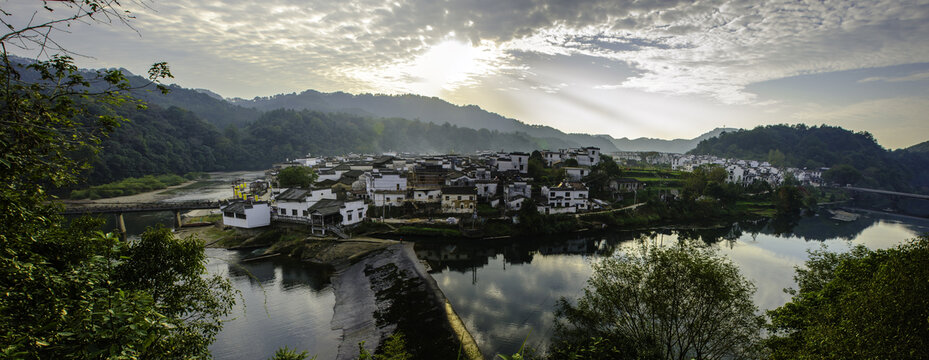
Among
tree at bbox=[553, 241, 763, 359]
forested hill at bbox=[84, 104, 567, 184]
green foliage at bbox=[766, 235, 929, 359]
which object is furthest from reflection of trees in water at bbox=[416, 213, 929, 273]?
forested hill at bbox=[84, 104, 567, 184]

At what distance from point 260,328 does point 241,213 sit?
757 inches

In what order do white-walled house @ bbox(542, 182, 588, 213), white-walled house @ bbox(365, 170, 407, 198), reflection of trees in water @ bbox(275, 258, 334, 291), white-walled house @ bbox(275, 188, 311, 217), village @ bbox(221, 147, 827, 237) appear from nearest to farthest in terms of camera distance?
1. reflection of trees in water @ bbox(275, 258, 334, 291)
2. village @ bbox(221, 147, 827, 237)
3. white-walled house @ bbox(275, 188, 311, 217)
4. white-walled house @ bbox(542, 182, 588, 213)
5. white-walled house @ bbox(365, 170, 407, 198)

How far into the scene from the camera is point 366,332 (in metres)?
16.9

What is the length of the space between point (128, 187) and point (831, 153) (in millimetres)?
169631

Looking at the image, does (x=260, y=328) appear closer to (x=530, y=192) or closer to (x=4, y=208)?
(x=4, y=208)

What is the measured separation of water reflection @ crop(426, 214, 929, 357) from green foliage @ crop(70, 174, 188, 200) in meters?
52.2

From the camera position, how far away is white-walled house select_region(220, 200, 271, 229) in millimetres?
32656

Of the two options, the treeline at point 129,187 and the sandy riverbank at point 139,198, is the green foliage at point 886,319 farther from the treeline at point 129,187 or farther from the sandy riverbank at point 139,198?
the treeline at point 129,187

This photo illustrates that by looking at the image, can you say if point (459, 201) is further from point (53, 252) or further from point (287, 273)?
point (53, 252)

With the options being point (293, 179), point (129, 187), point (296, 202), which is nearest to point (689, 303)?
point (296, 202)

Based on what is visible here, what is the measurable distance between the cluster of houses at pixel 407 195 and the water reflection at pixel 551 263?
6.25m

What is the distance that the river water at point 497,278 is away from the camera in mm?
16969

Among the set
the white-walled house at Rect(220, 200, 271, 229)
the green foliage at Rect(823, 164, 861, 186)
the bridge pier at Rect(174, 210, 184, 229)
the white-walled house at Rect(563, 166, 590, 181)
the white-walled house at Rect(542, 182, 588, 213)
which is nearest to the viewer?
the white-walled house at Rect(220, 200, 271, 229)

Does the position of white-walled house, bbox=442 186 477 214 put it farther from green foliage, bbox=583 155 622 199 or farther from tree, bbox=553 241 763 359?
tree, bbox=553 241 763 359
